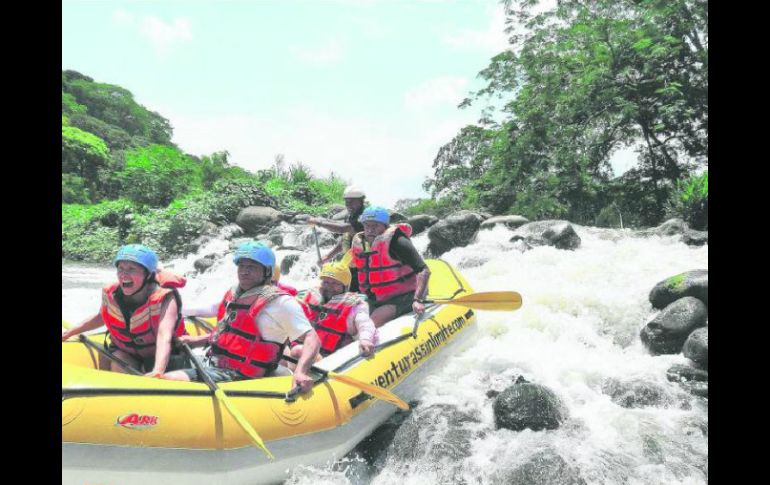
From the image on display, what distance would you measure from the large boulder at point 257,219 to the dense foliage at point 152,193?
0.80 metres

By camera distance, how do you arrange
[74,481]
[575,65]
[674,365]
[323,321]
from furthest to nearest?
1. [575,65]
2. [674,365]
3. [323,321]
4. [74,481]

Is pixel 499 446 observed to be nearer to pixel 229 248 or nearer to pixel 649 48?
pixel 649 48

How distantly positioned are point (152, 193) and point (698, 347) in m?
19.5

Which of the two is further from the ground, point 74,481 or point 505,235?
point 505,235

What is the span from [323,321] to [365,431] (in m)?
0.82

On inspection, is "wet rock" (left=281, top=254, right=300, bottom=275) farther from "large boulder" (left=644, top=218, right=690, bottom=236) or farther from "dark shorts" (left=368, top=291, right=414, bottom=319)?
"large boulder" (left=644, top=218, right=690, bottom=236)

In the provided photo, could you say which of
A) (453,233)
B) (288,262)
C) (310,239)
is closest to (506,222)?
(453,233)

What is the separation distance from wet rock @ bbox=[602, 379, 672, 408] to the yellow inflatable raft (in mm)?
1953

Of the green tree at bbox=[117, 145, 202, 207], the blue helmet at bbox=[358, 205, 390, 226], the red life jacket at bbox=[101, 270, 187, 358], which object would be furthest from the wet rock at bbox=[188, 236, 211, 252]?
the red life jacket at bbox=[101, 270, 187, 358]

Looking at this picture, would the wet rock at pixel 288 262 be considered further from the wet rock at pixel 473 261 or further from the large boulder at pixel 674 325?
the large boulder at pixel 674 325

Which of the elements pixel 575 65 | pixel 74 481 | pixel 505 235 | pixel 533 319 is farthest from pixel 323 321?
pixel 575 65

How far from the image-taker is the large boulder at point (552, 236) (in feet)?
29.1

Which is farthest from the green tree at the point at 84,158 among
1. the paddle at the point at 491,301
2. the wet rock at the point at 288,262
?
the paddle at the point at 491,301

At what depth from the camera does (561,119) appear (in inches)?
498
